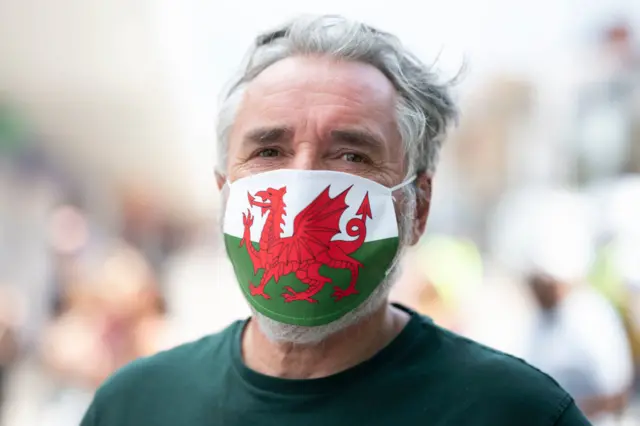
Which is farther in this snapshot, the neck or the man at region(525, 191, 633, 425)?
the man at region(525, 191, 633, 425)

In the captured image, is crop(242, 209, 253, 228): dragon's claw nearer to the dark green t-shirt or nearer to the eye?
the eye

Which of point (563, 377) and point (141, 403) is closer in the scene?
point (141, 403)

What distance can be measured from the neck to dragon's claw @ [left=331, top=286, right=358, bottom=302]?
0.11m

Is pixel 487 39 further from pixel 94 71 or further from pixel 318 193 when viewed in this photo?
pixel 318 193

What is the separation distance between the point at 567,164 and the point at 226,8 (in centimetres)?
204

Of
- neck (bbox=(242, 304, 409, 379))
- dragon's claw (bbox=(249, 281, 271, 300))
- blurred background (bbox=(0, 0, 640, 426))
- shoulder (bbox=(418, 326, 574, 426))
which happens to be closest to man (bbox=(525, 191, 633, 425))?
blurred background (bbox=(0, 0, 640, 426))

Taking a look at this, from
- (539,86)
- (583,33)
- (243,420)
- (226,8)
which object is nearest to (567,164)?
(539,86)

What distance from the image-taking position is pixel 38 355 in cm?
379

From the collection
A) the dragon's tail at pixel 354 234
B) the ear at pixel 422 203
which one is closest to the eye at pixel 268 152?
the dragon's tail at pixel 354 234

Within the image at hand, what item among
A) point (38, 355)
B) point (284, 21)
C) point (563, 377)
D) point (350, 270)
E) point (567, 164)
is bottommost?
point (38, 355)

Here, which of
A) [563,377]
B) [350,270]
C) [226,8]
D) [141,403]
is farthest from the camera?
[226,8]

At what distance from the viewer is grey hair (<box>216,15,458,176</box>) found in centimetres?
144

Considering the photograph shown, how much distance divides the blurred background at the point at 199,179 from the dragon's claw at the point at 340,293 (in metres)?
2.08

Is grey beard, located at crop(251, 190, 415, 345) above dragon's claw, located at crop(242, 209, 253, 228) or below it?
below
